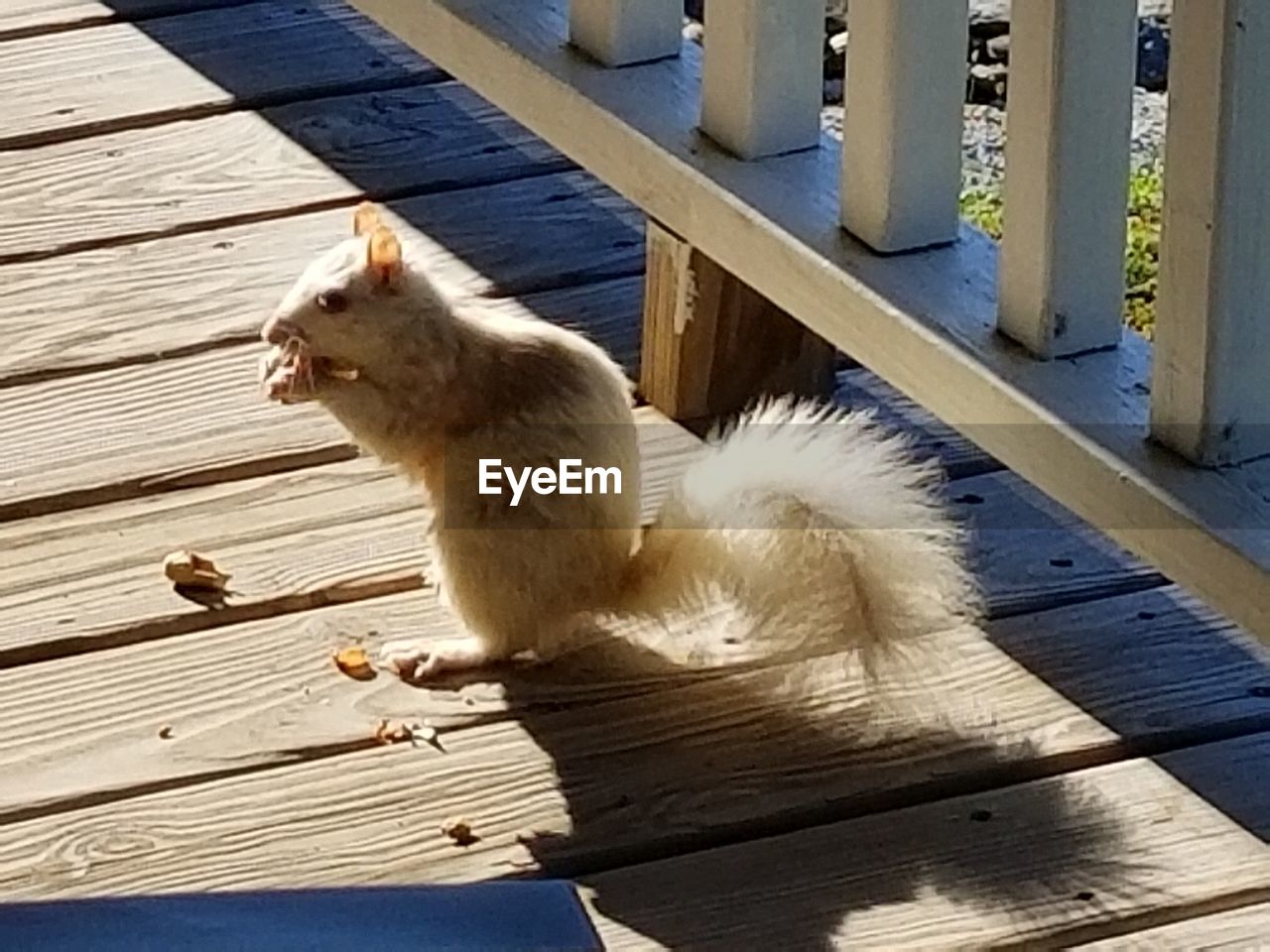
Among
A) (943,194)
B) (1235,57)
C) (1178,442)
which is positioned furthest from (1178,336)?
(943,194)

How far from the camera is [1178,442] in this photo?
4.71 ft

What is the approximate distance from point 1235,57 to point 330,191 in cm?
110

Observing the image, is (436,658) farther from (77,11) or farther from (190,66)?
(77,11)

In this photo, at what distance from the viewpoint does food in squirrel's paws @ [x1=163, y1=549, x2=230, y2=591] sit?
1.72 m

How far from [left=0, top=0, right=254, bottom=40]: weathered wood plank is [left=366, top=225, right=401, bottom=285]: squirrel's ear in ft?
3.70

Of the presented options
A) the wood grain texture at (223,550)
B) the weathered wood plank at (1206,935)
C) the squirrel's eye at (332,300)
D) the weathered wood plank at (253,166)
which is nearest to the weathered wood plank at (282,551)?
the wood grain texture at (223,550)

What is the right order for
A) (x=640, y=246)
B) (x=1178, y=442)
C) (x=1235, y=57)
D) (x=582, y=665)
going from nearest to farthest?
(x=1235, y=57) < (x=1178, y=442) < (x=582, y=665) < (x=640, y=246)

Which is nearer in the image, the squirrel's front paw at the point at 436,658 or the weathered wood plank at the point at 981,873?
the weathered wood plank at the point at 981,873

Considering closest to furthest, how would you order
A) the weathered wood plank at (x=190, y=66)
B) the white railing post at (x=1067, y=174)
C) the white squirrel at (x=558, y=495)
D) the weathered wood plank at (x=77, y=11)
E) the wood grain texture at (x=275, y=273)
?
1. the white railing post at (x=1067, y=174)
2. the white squirrel at (x=558, y=495)
3. the wood grain texture at (x=275, y=273)
4. the weathered wood plank at (x=190, y=66)
5. the weathered wood plank at (x=77, y=11)

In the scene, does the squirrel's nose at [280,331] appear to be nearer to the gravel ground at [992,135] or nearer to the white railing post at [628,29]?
the white railing post at [628,29]

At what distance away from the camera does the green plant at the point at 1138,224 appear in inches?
88.6

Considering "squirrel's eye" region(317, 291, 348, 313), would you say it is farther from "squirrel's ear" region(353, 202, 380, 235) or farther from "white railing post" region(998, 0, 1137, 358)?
"white railing post" region(998, 0, 1137, 358)

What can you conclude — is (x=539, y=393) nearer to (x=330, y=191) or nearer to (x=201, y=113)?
(x=330, y=191)

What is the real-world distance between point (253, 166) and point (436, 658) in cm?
83
